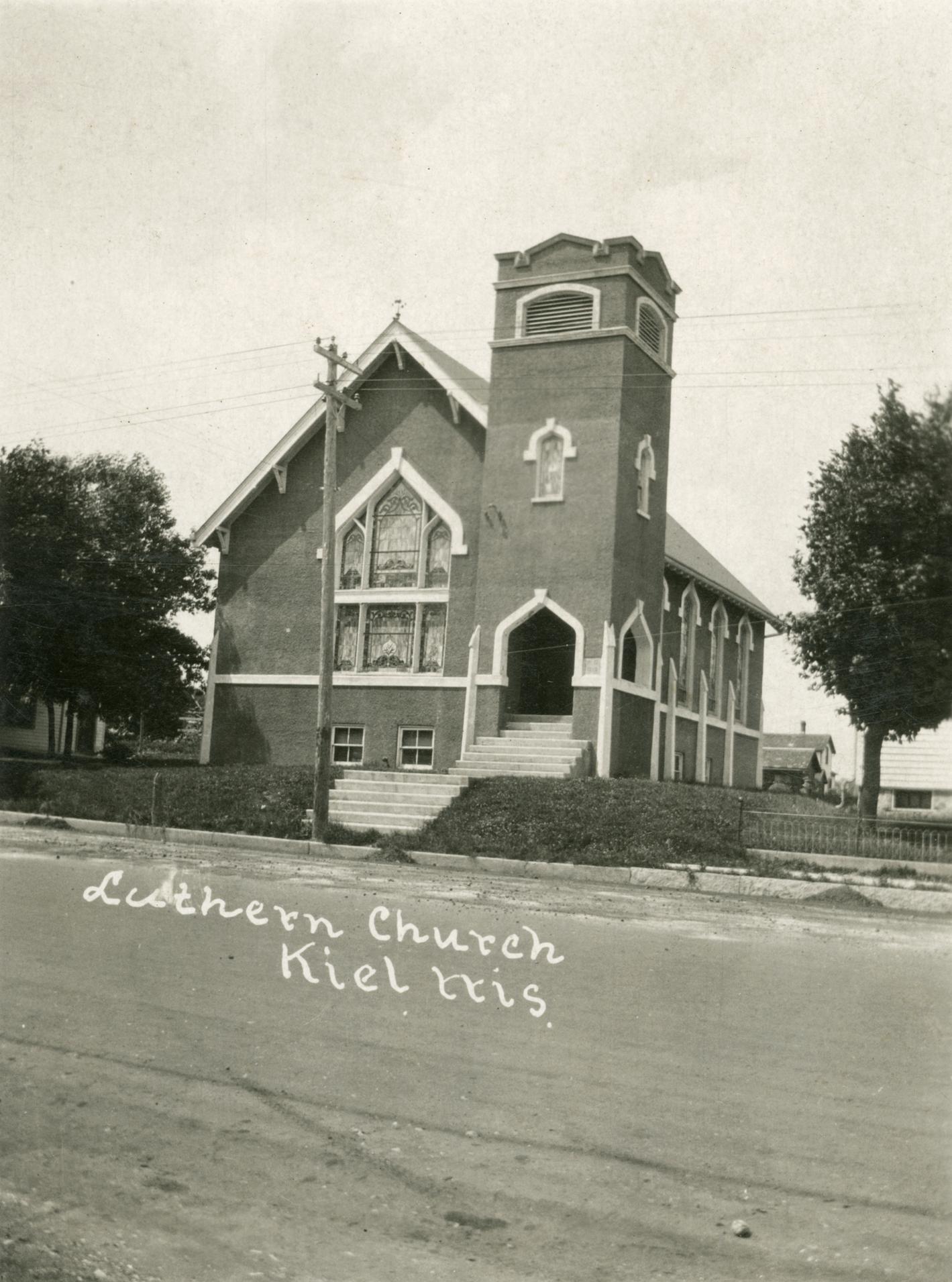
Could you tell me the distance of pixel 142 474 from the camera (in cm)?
3934

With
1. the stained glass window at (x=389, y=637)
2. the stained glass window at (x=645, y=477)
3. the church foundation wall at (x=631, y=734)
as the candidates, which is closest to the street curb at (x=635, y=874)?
the church foundation wall at (x=631, y=734)

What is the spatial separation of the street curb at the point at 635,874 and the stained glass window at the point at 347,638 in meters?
8.73

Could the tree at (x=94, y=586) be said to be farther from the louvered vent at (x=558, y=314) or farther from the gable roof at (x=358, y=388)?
the louvered vent at (x=558, y=314)

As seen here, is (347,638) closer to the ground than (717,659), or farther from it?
closer to the ground

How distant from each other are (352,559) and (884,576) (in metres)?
17.4

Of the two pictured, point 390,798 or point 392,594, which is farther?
point 392,594

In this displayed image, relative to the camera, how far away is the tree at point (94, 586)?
3139cm

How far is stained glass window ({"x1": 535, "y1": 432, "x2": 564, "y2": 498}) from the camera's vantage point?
26922mm

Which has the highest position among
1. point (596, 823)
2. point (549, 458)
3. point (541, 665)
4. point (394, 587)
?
point (549, 458)

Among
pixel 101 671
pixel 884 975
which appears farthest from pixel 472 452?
pixel 884 975

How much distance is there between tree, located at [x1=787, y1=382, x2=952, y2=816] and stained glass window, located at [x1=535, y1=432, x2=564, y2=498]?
7.18 meters

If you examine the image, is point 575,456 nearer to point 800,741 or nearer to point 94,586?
point 94,586

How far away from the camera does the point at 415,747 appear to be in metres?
28.7

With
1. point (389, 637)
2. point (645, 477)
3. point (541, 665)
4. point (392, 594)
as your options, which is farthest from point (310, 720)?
point (645, 477)
